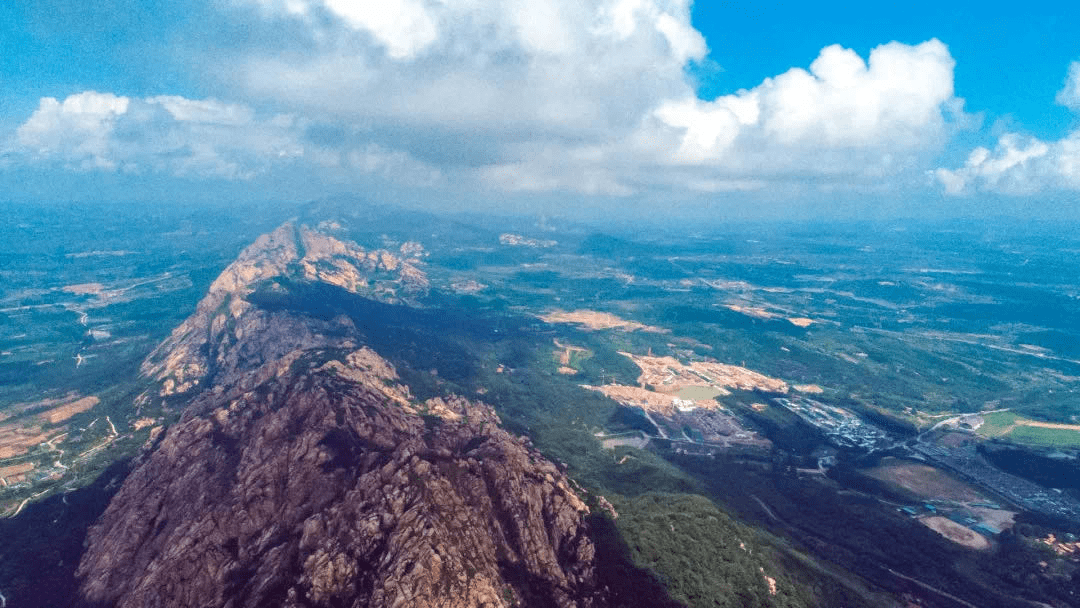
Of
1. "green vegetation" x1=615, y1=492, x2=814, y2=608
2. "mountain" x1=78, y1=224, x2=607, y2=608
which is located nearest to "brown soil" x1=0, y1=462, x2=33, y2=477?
"mountain" x1=78, y1=224, x2=607, y2=608

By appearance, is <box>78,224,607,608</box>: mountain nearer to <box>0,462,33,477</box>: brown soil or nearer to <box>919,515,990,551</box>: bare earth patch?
<box>0,462,33,477</box>: brown soil

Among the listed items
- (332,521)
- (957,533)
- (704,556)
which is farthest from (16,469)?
(957,533)

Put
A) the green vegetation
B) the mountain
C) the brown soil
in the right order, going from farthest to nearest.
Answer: the brown soil → the green vegetation → the mountain

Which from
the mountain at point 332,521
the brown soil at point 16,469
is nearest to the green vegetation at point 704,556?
the mountain at point 332,521

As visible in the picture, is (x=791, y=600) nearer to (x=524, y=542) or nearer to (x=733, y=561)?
(x=733, y=561)

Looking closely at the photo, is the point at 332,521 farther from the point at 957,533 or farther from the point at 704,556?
the point at 957,533

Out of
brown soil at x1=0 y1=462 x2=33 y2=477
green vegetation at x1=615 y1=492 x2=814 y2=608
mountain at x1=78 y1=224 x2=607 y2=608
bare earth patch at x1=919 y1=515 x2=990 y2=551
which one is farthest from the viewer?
brown soil at x1=0 y1=462 x2=33 y2=477

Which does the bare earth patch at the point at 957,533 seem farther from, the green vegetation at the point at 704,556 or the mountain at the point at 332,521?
the mountain at the point at 332,521

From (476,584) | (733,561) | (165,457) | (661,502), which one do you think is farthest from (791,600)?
(165,457)
